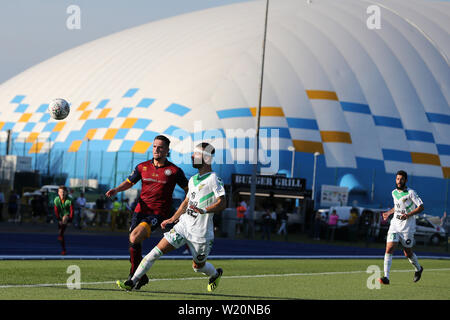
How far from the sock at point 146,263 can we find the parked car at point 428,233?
105 ft

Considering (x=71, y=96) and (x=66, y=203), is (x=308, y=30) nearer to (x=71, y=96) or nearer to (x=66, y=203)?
(x=71, y=96)

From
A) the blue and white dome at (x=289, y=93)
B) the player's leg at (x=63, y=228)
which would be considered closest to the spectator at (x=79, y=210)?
the blue and white dome at (x=289, y=93)

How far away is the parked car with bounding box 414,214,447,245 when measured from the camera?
41594mm

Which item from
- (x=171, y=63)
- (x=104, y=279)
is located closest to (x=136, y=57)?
(x=171, y=63)

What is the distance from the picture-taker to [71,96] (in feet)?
236

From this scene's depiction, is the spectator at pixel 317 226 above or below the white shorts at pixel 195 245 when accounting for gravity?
below

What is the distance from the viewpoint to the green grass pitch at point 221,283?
39.0 feet

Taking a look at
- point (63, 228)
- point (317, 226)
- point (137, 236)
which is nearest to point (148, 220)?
point (137, 236)

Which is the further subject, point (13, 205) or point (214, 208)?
point (13, 205)

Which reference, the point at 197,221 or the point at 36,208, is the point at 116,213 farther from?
the point at 197,221

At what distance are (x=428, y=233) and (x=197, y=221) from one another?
32.3 m

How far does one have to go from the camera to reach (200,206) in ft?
37.2

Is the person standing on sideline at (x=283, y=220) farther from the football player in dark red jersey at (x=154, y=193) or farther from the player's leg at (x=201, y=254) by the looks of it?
the player's leg at (x=201, y=254)

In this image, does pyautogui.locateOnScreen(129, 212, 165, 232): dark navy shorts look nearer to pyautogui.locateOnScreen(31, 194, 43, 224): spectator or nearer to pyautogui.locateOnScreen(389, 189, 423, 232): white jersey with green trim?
pyautogui.locateOnScreen(389, 189, 423, 232): white jersey with green trim
